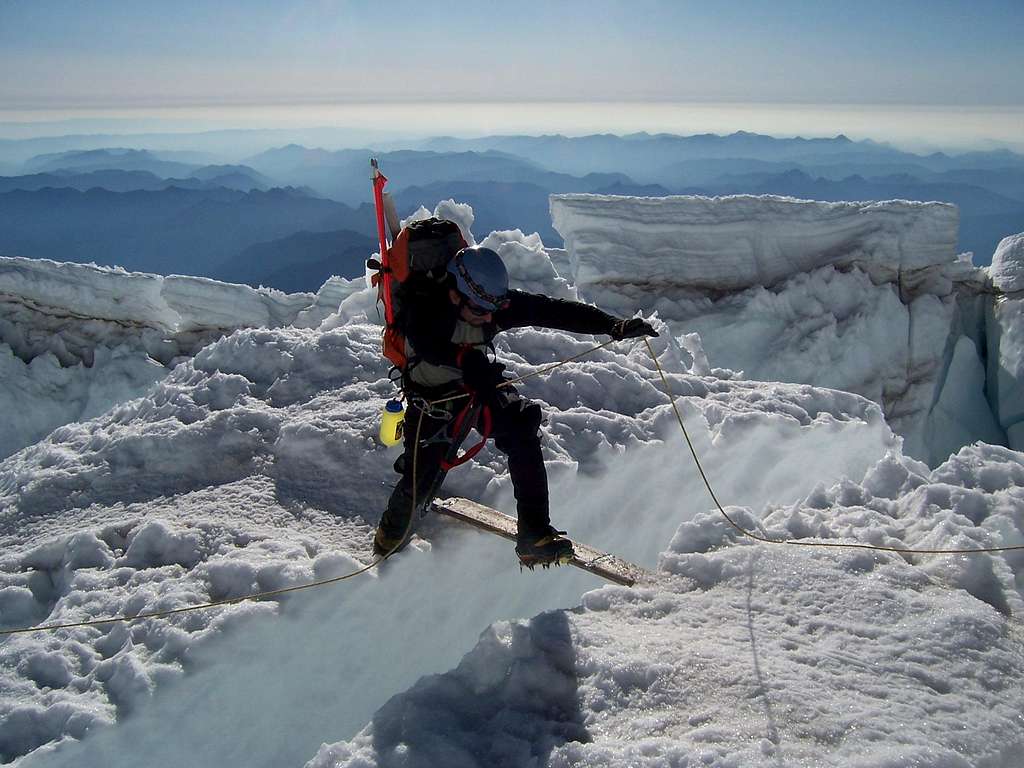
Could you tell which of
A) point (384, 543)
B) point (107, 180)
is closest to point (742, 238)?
point (384, 543)

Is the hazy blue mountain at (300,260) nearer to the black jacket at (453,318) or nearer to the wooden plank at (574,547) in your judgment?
the wooden plank at (574,547)

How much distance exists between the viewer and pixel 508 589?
3730 millimetres

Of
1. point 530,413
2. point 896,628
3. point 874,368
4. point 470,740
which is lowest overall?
point 874,368

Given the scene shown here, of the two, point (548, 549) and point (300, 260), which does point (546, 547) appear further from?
point (300, 260)

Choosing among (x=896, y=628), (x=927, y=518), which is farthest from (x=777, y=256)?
(x=896, y=628)

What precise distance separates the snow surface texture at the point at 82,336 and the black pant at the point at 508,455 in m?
10.9

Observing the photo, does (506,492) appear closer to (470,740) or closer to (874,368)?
(470,740)

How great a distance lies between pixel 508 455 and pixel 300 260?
418ft

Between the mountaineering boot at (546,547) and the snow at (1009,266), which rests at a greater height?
the snow at (1009,266)

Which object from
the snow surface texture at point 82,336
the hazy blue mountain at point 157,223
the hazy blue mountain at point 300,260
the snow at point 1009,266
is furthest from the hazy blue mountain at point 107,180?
the snow at point 1009,266

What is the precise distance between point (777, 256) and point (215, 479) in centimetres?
1294

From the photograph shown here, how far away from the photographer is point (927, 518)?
3.36 metres

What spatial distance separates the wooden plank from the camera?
317 centimetres

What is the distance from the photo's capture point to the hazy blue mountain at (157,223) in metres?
137
